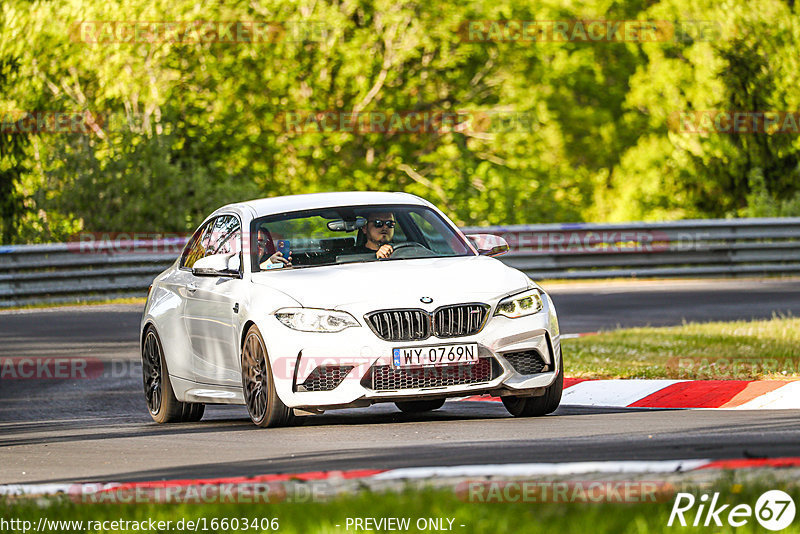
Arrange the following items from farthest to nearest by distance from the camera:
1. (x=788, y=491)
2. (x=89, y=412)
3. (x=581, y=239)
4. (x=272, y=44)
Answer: (x=272, y=44) < (x=581, y=239) < (x=89, y=412) < (x=788, y=491)

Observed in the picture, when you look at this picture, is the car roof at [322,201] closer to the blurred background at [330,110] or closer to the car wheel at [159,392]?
the car wheel at [159,392]

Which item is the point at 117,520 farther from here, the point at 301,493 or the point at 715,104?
the point at 715,104

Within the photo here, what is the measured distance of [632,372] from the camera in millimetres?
12688

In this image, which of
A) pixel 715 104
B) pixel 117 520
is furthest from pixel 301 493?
pixel 715 104

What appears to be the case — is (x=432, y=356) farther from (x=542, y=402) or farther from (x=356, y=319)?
(x=542, y=402)

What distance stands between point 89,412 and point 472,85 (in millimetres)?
30459

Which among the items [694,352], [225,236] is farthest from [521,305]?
[694,352]

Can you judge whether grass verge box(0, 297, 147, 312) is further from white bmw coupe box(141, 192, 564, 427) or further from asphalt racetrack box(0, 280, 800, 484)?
white bmw coupe box(141, 192, 564, 427)

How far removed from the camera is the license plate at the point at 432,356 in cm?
969

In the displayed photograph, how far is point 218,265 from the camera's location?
10773 millimetres

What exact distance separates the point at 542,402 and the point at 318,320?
1.61 meters

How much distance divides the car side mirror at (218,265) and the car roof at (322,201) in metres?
0.49

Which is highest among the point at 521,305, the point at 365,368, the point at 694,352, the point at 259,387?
the point at 521,305

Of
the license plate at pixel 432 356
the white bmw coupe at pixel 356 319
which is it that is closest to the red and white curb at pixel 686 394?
the white bmw coupe at pixel 356 319
